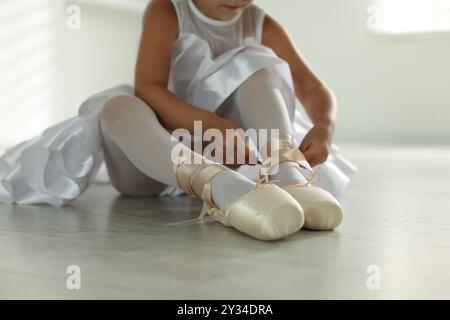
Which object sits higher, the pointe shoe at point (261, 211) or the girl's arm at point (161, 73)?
the girl's arm at point (161, 73)

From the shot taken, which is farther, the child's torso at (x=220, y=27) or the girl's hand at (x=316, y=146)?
the child's torso at (x=220, y=27)

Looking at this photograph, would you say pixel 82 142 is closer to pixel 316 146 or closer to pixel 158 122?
pixel 158 122

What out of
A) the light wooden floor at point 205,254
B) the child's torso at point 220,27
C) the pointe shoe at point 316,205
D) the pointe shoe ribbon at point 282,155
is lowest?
the light wooden floor at point 205,254

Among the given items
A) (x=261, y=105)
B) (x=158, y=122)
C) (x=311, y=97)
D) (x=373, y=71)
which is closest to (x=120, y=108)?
(x=158, y=122)

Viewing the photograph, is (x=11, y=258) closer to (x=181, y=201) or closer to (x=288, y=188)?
(x=288, y=188)

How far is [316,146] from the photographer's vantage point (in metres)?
1.14

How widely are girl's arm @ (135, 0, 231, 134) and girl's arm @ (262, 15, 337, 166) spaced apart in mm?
163

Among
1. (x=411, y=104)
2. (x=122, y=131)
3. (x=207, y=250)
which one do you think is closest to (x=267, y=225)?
(x=207, y=250)

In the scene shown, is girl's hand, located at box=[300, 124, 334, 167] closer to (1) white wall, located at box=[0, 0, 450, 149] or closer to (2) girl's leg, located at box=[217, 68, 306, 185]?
(2) girl's leg, located at box=[217, 68, 306, 185]

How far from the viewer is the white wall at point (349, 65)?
143 inches

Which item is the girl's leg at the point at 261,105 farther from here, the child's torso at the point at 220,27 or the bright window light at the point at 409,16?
the bright window light at the point at 409,16

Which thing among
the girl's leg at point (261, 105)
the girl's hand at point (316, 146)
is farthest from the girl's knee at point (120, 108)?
the girl's hand at point (316, 146)

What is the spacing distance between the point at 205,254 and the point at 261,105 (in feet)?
1.42

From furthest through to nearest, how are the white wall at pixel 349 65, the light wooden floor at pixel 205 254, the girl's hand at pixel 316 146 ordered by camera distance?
1. the white wall at pixel 349 65
2. the girl's hand at pixel 316 146
3. the light wooden floor at pixel 205 254
